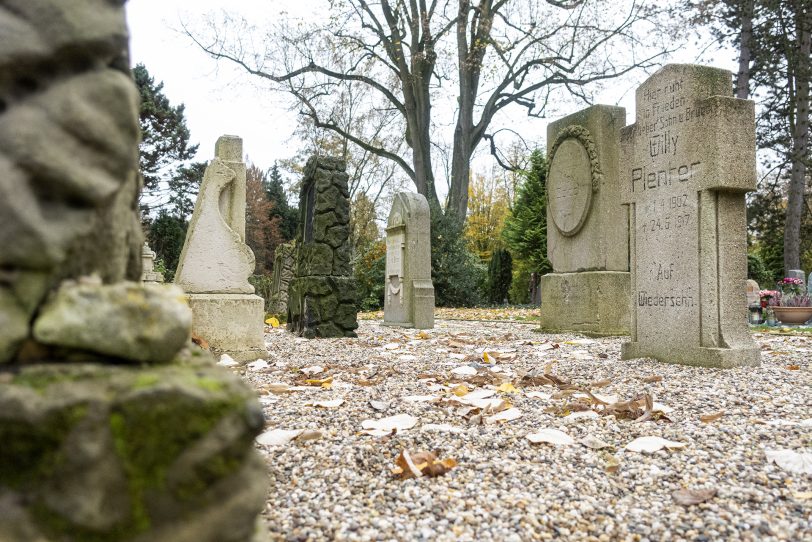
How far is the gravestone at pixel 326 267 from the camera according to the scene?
7.86 meters

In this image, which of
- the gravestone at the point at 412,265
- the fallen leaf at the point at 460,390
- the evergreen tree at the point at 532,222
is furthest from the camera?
the evergreen tree at the point at 532,222

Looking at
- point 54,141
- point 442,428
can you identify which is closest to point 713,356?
point 442,428

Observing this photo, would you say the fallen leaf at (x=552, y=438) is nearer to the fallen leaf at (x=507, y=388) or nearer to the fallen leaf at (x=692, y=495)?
the fallen leaf at (x=692, y=495)

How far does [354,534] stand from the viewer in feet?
5.66

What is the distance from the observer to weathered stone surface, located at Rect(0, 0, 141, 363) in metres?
0.87

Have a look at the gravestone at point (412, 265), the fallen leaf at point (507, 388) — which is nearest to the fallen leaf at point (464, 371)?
the fallen leaf at point (507, 388)

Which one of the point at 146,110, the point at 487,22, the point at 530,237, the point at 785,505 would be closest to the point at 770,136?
the point at 530,237

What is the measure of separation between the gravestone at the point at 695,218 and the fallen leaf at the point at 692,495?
3.11 meters

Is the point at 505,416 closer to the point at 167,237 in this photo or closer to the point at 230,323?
the point at 230,323

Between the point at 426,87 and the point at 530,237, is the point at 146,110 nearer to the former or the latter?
the point at 426,87

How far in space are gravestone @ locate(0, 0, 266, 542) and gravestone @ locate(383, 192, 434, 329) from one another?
9003 millimetres

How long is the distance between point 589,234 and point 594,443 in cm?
598

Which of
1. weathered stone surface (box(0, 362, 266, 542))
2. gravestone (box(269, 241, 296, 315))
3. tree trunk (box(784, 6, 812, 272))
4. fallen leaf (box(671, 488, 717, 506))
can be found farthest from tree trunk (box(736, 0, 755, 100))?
weathered stone surface (box(0, 362, 266, 542))

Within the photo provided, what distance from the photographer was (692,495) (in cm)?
201
